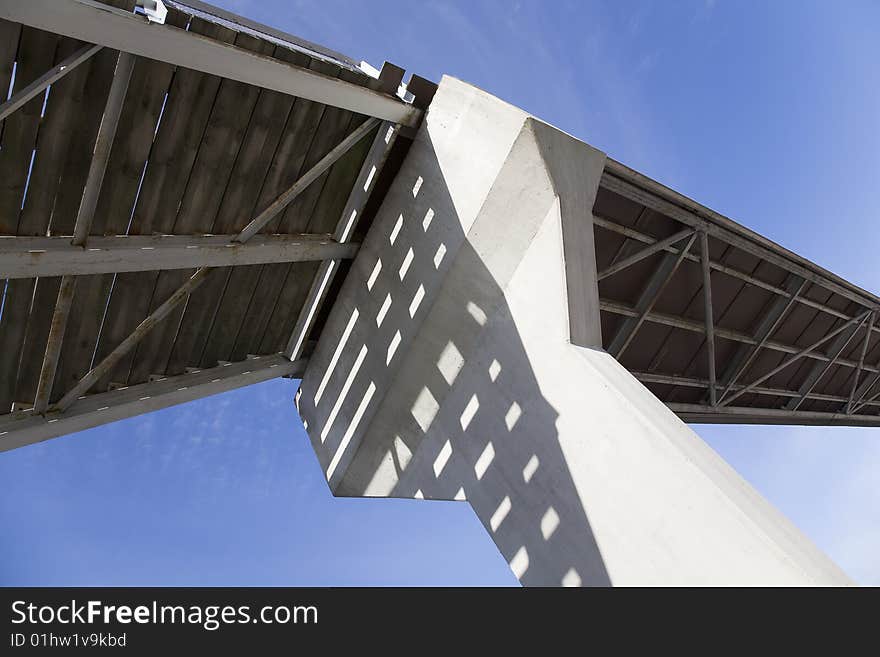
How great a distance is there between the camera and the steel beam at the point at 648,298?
37.4 feet

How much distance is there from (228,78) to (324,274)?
3.74 metres

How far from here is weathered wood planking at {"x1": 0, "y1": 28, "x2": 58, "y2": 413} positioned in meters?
5.43

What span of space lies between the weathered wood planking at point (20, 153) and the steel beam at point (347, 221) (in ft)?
12.8

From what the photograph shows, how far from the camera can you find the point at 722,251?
12453mm

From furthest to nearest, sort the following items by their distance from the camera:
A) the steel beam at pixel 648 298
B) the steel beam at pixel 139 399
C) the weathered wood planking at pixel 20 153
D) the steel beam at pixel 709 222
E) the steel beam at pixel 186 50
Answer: the steel beam at pixel 648 298 < the steel beam at pixel 709 222 < the steel beam at pixel 139 399 < the weathered wood planking at pixel 20 153 < the steel beam at pixel 186 50

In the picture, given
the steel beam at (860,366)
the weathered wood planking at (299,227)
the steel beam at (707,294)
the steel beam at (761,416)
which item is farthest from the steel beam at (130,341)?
the steel beam at (860,366)

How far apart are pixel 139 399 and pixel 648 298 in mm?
9167

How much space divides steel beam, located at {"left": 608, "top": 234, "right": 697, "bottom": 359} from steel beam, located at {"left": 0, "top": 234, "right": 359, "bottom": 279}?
6.20 metres

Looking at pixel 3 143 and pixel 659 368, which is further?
pixel 659 368

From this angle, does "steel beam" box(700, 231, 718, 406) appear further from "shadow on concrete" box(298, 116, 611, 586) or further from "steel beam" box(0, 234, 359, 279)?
"steel beam" box(0, 234, 359, 279)

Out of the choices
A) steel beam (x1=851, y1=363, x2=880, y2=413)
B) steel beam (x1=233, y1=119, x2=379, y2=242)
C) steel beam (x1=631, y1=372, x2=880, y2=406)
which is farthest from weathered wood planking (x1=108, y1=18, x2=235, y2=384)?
steel beam (x1=851, y1=363, x2=880, y2=413)

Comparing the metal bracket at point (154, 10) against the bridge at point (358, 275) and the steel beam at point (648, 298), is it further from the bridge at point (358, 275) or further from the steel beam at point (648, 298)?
the steel beam at point (648, 298)
